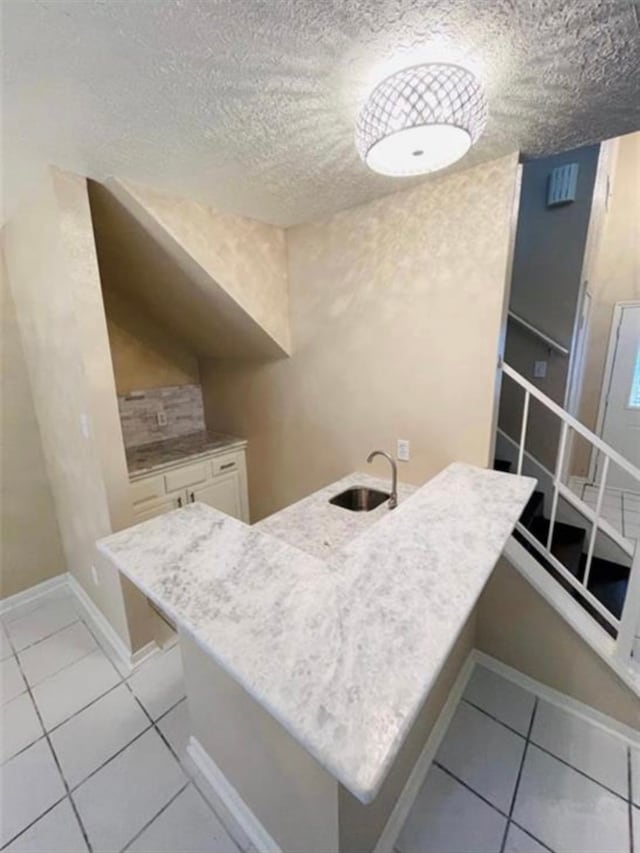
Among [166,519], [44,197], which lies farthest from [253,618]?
[44,197]

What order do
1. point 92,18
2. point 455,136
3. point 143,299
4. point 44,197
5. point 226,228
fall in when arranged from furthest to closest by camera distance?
point 143,299 → point 226,228 → point 44,197 → point 455,136 → point 92,18

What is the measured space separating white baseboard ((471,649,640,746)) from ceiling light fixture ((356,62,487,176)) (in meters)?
2.27

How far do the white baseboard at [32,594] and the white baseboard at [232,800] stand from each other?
1.73 metres

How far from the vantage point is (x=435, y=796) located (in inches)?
54.3

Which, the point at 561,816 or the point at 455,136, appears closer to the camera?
the point at 455,136

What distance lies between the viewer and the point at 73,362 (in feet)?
5.54

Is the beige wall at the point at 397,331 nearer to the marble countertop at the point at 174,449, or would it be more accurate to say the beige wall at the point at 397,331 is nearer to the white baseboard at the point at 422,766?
the marble countertop at the point at 174,449

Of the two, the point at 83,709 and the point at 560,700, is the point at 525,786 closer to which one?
the point at 560,700

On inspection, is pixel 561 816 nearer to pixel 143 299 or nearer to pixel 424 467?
pixel 424 467

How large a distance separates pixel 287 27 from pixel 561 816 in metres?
2.57

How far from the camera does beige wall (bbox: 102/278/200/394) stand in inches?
105

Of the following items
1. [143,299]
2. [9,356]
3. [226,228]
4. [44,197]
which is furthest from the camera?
[143,299]

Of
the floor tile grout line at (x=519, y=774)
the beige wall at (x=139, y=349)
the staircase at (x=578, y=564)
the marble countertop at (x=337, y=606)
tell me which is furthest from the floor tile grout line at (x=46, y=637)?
the staircase at (x=578, y=564)

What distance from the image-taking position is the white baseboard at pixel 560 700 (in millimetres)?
1572
